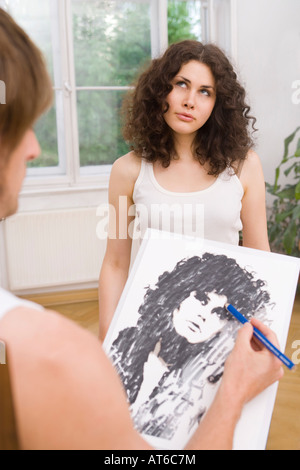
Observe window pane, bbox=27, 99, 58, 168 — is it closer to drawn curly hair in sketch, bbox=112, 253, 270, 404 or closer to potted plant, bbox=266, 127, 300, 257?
potted plant, bbox=266, 127, 300, 257

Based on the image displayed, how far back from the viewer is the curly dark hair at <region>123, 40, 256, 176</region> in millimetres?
1229

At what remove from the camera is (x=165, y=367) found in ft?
2.79


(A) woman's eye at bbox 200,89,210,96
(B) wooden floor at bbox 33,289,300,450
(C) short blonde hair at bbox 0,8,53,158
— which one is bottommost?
(B) wooden floor at bbox 33,289,300,450

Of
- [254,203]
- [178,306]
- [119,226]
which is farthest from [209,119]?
[178,306]

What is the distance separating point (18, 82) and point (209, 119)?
82 cm

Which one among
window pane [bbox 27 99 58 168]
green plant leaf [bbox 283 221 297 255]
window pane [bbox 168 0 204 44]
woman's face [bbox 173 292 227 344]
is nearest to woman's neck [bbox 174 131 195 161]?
woman's face [bbox 173 292 227 344]

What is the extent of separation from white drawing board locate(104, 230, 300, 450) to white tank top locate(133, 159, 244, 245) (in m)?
0.21

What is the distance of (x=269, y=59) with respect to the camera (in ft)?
12.3

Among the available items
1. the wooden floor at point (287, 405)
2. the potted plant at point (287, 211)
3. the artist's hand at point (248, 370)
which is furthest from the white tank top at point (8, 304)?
the potted plant at point (287, 211)

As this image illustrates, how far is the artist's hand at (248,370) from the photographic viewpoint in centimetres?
73

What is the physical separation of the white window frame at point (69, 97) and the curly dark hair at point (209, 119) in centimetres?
229
